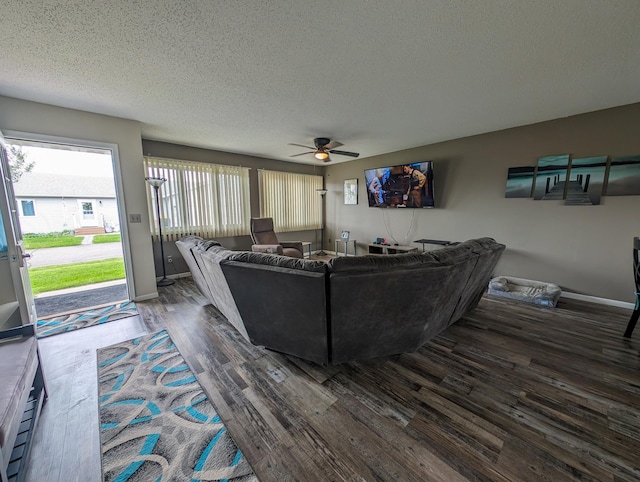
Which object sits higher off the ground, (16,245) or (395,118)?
(395,118)

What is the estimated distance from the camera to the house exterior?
7.56 metres

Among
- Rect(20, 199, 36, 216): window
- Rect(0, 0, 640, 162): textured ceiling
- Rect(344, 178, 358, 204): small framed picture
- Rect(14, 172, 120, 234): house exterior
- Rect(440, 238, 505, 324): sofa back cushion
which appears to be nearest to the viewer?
Rect(0, 0, 640, 162): textured ceiling

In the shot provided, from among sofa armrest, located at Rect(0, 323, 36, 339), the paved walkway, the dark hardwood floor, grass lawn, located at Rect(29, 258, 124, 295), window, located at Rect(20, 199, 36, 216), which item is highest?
window, located at Rect(20, 199, 36, 216)

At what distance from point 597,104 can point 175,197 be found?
6178 millimetres

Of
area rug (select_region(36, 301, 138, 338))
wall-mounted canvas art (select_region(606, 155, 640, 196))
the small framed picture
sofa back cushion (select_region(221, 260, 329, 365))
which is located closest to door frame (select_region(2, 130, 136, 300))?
area rug (select_region(36, 301, 138, 338))

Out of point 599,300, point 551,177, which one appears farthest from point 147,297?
point 599,300

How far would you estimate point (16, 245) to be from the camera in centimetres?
220

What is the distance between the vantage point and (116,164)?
10.3ft

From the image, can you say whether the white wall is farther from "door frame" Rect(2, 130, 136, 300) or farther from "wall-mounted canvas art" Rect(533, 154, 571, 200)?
"wall-mounted canvas art" Rect(533, 154, 571, 200)

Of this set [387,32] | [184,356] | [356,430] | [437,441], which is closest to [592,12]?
[387,32]

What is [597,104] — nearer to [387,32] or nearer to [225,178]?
[387,32]

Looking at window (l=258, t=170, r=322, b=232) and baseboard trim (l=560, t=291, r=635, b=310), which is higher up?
window (l=258, t=170, r=322, b=232)

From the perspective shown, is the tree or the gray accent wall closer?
the gray accent wall

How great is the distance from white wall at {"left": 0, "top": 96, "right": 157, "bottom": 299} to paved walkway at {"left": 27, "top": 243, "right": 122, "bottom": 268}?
11.2 feet
